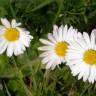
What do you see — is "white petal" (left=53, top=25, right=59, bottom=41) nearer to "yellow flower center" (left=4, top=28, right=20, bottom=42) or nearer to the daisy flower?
the daisy flower

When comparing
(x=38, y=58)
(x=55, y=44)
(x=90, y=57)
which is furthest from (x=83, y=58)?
(x=38, y=58)

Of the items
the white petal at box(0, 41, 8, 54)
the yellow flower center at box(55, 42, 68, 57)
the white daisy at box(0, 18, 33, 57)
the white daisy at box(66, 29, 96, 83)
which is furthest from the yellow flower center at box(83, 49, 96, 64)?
the white petal at box(0, 41, 8, 54)

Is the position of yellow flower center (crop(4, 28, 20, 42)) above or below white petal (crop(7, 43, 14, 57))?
above

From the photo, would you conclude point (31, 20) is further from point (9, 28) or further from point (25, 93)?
point (25, 93)

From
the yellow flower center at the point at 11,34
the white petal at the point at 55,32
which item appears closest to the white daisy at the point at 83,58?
the white petal at the point at 55,32

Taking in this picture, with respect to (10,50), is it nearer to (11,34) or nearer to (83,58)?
(11,34)

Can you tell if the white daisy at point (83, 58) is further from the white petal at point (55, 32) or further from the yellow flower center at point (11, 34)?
the yellow flower center at point (11, 34)
